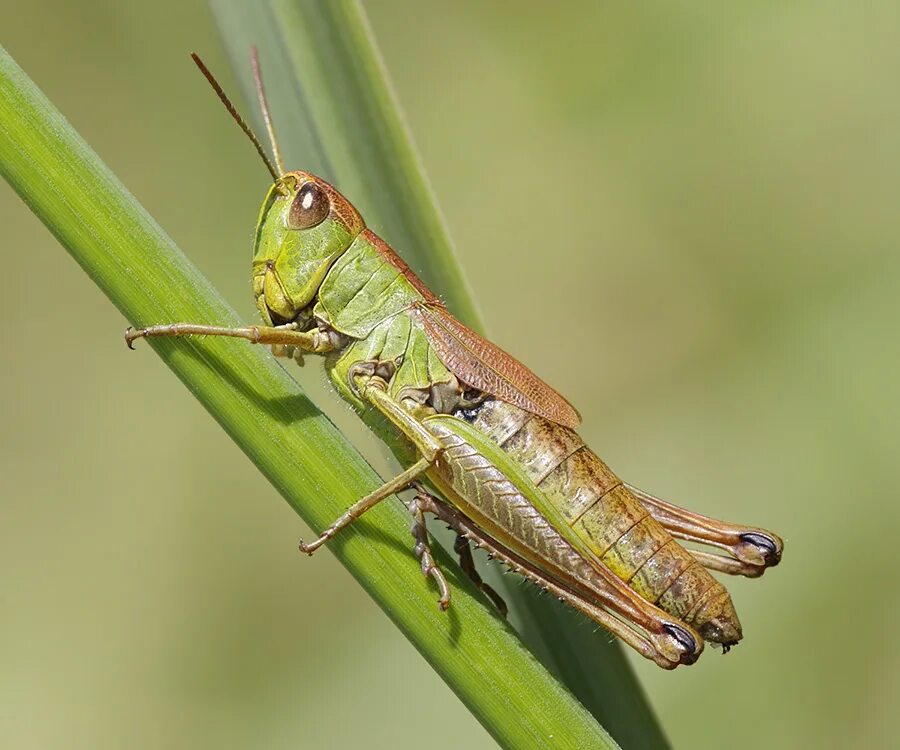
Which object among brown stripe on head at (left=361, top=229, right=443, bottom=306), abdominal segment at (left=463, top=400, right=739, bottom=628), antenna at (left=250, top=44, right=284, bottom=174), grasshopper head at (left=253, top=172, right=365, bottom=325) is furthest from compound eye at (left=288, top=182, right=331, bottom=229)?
abdominal segment at (left=463, top=400, right=739, bottom=628)

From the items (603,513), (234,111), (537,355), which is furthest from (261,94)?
(537,355)

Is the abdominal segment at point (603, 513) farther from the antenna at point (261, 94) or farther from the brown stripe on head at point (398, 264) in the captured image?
the antenna at point (261, 94)

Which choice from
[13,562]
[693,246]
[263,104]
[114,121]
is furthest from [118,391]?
[263,104]

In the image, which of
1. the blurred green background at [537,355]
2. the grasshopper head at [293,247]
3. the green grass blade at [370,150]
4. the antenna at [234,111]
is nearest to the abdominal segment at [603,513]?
the green grass blade at [370,150]

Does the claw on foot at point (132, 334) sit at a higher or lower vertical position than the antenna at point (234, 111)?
lower

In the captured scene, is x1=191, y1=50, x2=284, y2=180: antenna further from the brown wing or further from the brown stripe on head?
the brown wing

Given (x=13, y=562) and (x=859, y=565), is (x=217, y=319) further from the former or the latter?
(x=13, y=562)

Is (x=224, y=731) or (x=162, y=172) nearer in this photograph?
(x=224, y=731)
